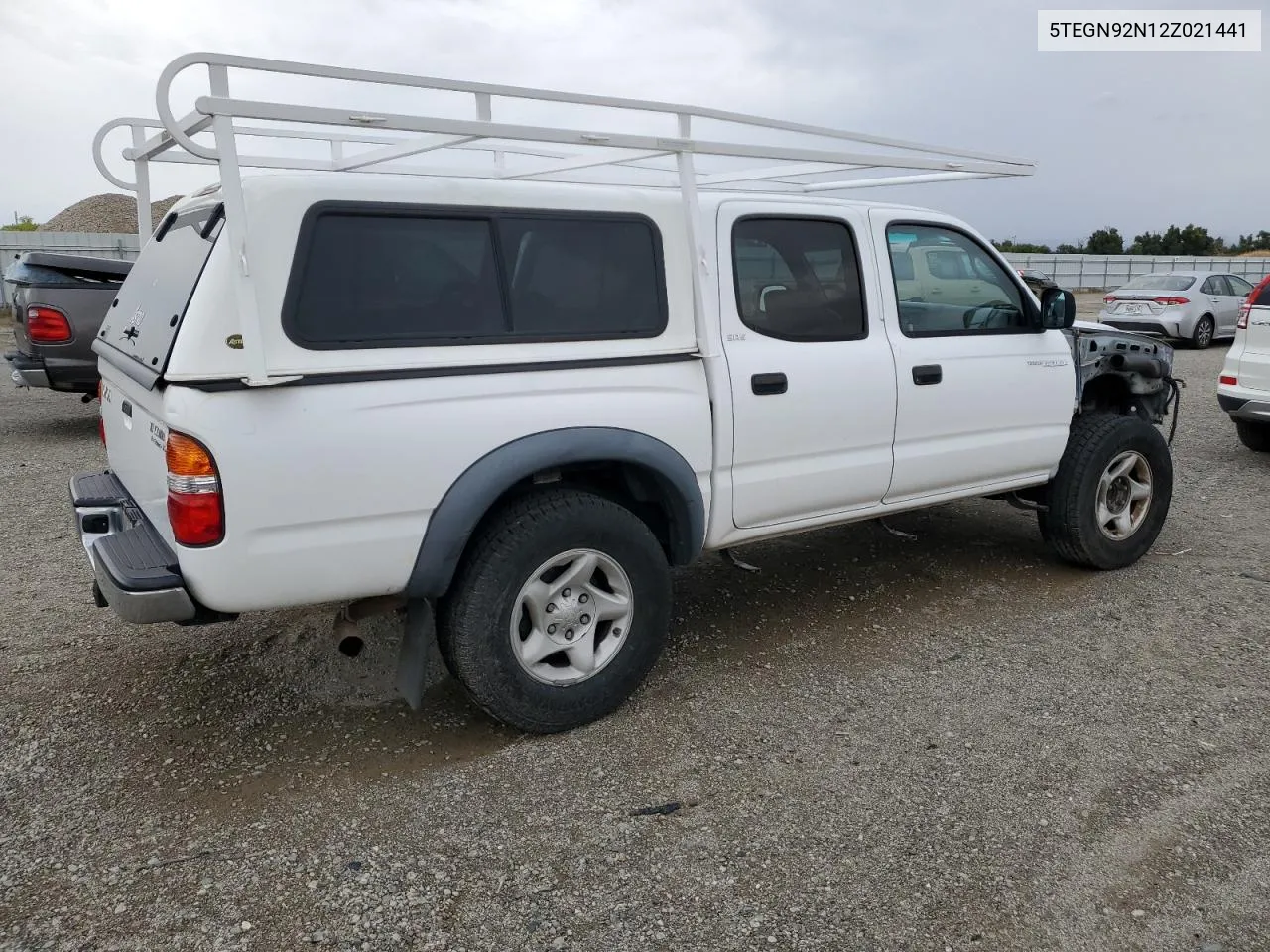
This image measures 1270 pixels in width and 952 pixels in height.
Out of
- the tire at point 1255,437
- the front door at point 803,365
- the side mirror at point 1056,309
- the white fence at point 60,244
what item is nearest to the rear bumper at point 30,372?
the front door at point 803,365

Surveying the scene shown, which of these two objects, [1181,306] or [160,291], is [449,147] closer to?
[160,291]

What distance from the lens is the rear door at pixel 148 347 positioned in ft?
10.6

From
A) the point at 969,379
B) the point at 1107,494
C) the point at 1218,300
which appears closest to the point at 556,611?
the point at 969,379

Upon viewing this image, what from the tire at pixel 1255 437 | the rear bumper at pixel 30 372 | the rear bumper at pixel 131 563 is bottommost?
the tire at pixel 1255 437

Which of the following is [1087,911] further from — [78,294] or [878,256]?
[78,294]

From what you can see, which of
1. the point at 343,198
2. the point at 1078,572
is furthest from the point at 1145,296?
the point at 343,198

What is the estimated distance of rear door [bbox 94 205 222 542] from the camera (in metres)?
3.24

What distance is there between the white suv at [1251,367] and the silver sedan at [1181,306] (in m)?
9.80

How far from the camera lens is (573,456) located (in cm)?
355

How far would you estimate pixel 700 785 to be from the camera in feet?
11.3

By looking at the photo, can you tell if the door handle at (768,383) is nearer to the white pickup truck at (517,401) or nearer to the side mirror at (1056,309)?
the white pickup truck at (517,401)

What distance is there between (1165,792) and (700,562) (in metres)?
2.83

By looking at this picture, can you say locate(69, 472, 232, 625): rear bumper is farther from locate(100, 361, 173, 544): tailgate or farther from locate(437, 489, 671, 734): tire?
locate(437, 489, 671, 734): tire

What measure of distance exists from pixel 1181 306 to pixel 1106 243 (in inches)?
1568
